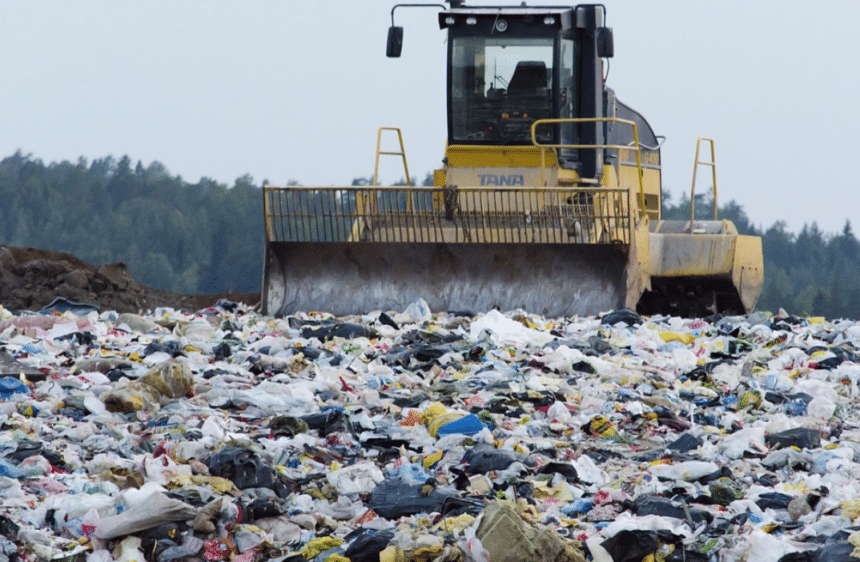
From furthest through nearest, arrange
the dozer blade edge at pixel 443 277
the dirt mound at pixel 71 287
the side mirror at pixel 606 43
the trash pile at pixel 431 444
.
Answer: the dirt mound at pixel 71 287 → the dozer blade edge at pixel 443 277 → the side mirror at pixel 606 43 → the trash pile at pixel 431 444

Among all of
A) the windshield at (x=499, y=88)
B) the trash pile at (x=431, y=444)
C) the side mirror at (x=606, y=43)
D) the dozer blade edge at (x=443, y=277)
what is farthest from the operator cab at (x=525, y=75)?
the trash pile at (x=431, y=444)

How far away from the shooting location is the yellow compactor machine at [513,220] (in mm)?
10234

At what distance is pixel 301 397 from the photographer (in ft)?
22.2

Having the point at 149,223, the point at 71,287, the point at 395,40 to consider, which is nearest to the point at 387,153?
the point at 395,40

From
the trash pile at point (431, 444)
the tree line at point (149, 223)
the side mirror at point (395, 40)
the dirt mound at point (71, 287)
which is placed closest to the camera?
the trash pile at point (431, 444)

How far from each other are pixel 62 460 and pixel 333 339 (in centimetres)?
337

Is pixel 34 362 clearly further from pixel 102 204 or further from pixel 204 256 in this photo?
pixel 102 204

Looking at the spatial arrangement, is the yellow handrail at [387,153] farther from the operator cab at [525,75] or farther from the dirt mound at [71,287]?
the dirt mound at [71,287]

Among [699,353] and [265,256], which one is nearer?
[699,353]

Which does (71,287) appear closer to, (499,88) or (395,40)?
(395,40)

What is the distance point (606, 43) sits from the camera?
995 cm

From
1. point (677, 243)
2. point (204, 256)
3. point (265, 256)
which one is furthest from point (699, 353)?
point (204, 256)

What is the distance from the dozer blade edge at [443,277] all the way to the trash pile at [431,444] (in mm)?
935

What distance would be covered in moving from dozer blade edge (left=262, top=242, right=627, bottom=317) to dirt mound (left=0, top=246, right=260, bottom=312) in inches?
156
